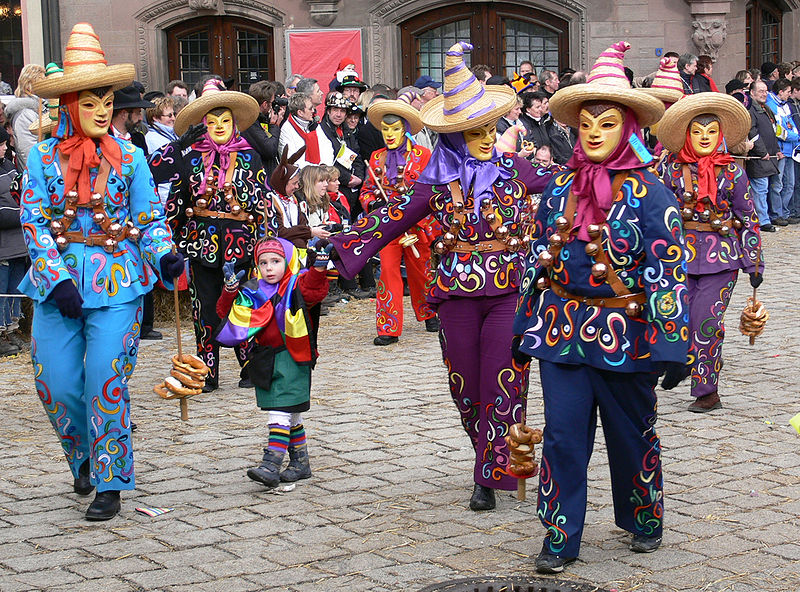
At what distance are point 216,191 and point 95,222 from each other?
2644 mm

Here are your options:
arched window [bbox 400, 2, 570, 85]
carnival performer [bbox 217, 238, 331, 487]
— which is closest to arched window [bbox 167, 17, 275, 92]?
arched window [bbox 400, 2, 570, 85]

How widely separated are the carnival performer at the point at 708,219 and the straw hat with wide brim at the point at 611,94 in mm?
2673

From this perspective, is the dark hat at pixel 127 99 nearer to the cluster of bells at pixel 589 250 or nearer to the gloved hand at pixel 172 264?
the gloved hand at pixel 172 264

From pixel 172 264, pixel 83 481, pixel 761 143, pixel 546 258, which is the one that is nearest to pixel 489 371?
pixel 546 258

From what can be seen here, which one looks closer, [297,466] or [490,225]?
[490,225]

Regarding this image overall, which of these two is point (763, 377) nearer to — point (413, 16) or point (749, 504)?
point (749, 504)

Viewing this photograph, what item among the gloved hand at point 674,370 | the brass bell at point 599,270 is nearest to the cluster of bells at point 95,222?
A: the brass bell at point 599,270

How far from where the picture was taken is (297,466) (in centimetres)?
709

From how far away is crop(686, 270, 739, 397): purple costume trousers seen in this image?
27.7 feet

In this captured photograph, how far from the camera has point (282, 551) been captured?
Result: 5922 mm

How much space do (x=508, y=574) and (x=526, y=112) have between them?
9547mm

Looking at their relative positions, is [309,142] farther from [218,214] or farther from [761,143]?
[761,143]

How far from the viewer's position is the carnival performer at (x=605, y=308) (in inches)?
217

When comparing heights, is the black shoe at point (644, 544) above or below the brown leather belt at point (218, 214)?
below
